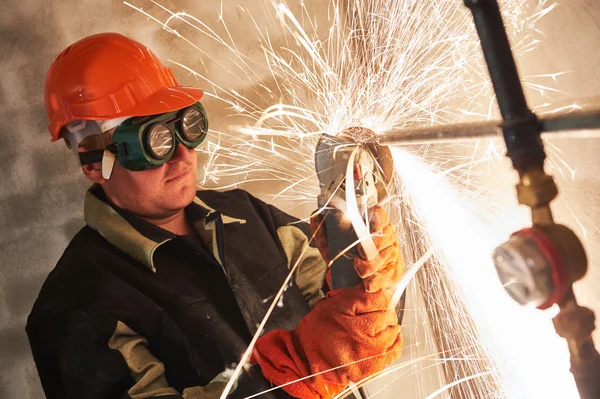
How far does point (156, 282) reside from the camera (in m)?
1.92

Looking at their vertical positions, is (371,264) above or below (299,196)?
below

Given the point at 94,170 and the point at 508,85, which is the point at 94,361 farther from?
the point at 508,85

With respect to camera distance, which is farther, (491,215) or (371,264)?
(491,215)

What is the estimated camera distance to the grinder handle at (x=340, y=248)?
1710 mm

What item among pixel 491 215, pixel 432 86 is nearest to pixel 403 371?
pixel 491 215

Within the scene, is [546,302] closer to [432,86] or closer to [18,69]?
[432,86]

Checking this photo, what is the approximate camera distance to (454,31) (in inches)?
79.3

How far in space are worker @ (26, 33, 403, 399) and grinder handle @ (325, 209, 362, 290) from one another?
7cm

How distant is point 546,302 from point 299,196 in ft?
6.70

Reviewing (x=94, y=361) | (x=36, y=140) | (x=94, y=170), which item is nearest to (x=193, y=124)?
(x=94, y=170)

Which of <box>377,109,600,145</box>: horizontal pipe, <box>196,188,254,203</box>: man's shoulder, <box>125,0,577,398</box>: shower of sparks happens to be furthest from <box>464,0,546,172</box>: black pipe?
<box>196,188,254,203</box>: man's shoulder

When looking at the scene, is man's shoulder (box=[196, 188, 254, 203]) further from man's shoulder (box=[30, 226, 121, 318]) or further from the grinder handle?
the grinder handle

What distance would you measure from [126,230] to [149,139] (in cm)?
30

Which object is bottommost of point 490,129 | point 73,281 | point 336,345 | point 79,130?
point 336,345
